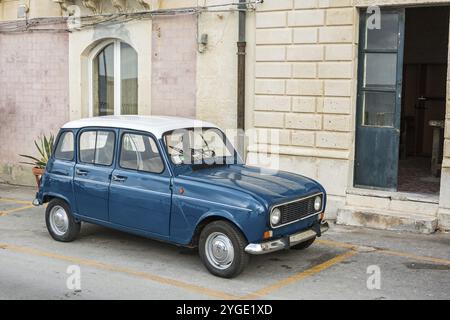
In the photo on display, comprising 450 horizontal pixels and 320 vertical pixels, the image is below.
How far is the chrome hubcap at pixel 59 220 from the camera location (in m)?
9.05

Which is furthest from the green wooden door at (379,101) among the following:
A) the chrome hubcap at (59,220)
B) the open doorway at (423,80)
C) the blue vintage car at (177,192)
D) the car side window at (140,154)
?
the chrome hubcap at (59,220)

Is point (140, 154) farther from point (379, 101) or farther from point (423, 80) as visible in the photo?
point (423, 80)

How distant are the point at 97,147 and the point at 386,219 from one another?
474 cm

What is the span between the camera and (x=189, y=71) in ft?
41.0

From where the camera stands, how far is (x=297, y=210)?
765 cm

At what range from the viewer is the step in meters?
9.83

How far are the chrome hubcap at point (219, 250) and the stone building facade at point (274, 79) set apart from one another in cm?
371

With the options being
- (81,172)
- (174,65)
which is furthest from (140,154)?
(174,65)

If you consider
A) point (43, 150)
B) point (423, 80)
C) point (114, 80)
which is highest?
point (423, 80)

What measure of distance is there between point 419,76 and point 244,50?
648cm

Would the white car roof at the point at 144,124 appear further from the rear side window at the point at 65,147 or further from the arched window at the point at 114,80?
the arched window at the point at 114,80

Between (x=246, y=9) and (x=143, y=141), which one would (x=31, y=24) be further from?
(x=143, y=141)

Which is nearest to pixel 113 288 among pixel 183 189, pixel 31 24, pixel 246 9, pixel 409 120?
pixel 183 189

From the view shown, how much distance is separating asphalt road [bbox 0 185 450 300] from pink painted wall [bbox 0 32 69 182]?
515cm
